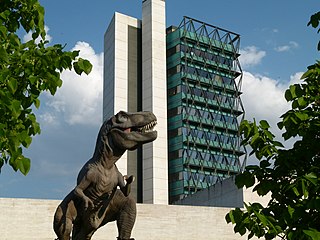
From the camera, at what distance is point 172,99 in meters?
74.8

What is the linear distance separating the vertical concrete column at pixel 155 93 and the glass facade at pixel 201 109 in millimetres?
2456

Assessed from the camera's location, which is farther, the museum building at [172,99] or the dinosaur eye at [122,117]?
the museum building at [172,99]

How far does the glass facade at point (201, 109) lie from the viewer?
7256 cm

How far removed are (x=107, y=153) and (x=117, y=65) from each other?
6526 centimetres

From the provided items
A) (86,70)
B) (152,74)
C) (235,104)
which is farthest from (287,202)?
(235,104)

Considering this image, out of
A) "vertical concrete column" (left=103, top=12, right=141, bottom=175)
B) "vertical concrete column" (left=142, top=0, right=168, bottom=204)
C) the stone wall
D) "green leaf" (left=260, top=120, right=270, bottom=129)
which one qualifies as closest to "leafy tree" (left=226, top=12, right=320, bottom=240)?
"green leaf" (left=260, top=120, right=270, bottom=129)

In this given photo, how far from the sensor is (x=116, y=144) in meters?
6.47

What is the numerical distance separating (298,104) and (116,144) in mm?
3604

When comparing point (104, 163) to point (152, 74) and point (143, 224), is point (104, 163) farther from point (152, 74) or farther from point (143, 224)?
point (152, 74)

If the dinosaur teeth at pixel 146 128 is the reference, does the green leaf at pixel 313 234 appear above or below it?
below

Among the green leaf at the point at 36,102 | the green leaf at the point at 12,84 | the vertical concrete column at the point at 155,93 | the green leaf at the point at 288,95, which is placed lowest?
the green leaf at the point at 12,84

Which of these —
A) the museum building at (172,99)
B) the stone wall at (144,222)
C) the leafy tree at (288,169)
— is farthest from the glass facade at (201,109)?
the leafy tree at (288,169)

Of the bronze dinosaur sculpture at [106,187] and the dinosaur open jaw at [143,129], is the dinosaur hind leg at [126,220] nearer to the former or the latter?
the bronze dinosaur sculpture at [106,187]

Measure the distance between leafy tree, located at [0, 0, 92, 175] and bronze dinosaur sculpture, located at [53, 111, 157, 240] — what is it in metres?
0.78
